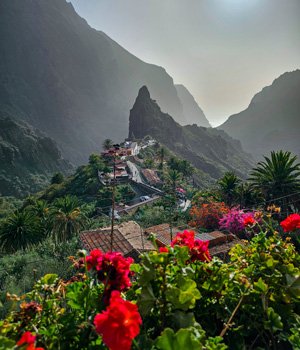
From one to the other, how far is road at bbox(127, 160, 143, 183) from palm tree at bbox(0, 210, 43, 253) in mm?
29983

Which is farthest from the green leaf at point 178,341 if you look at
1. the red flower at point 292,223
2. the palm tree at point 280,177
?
the palm tree at point 280,177

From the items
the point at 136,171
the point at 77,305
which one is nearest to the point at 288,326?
the point at 77,305

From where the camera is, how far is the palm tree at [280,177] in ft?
61.6

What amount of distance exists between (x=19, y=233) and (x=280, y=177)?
1990cm

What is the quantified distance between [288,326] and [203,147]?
5775 inches

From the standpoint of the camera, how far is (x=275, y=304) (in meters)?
2.01

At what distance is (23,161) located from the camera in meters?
103

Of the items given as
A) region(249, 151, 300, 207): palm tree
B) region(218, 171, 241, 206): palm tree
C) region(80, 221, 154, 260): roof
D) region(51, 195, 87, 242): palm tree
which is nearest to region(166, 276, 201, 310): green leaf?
region(80, 221, 154, 260): roof

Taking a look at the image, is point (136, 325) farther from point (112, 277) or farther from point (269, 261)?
point (269, 261)

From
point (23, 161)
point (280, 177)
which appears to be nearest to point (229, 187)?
point (280, 177)

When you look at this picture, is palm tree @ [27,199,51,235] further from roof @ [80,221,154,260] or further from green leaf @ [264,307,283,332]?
green leaf @ [264,307,283,332]

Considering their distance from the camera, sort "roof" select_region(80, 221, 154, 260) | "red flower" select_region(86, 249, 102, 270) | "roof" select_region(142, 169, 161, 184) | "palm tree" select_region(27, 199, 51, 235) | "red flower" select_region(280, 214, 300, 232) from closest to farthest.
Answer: "red flower" select_region(86, 249, 102, 270) → "red flower" select_region(280, 214, 300, 232) → "roof" select_region(80, 221, 154, 260) → "palm tree" select_region(27, 199, 51, 235) → "roof" select_region(142, 169, 161, 184)

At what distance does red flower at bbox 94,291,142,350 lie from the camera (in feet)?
4.04

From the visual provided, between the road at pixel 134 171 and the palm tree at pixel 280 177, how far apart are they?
1267 inches
